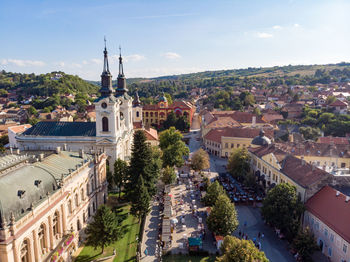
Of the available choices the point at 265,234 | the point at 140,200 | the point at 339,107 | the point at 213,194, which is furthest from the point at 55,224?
the point at 339,107

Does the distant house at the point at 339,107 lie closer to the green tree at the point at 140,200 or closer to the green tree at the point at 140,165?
the green tree at the point at 140,165

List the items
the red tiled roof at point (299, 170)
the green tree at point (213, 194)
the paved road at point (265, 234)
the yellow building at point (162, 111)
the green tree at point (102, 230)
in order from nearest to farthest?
the green tree at point (102, 230) < the paved road at point (265, 234) < the red tiled roof at point (299, 170) < the green tree at point (213, 194) < the yellow building at point (162, 111)

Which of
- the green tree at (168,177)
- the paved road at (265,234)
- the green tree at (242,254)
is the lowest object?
the paved road at (265,234)

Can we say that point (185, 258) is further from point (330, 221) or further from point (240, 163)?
point (240, 163)

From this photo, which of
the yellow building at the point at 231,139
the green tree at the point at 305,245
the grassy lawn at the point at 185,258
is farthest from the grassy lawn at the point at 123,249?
the yellow building at the point at 231,139

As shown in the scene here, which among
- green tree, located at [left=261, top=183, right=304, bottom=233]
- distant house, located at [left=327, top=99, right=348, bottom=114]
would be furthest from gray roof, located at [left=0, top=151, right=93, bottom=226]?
distant house, located at [left=327, top=99, right=348, bottom=114]
